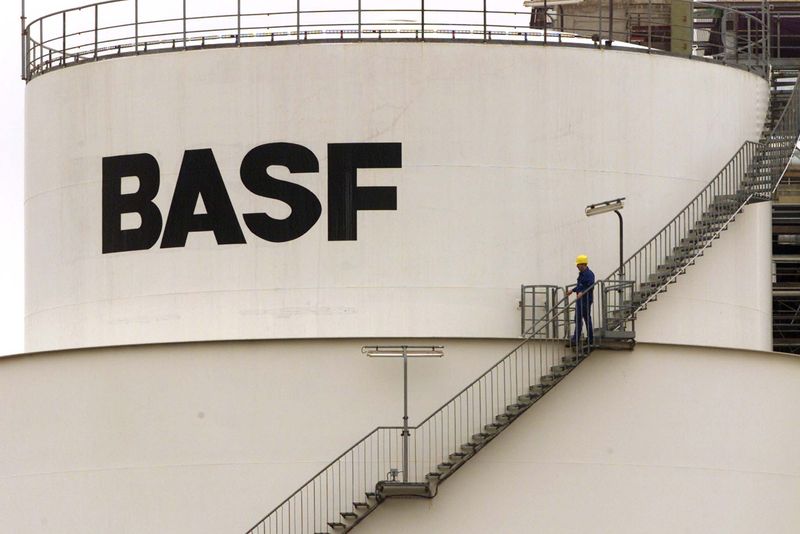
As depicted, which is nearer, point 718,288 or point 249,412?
point 249,412

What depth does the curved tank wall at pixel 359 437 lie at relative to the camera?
36.9m

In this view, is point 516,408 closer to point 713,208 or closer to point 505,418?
point 505,418

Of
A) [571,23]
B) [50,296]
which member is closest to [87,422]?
[50,296]

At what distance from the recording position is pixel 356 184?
38.3m

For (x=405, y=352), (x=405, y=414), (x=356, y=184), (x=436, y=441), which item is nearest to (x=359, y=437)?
(x=405, y=414)

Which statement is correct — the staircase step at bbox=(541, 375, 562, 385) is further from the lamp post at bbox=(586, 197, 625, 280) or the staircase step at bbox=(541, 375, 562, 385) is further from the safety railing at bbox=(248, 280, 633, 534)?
the lamp post at bbox=(586, 197, 625, 280)

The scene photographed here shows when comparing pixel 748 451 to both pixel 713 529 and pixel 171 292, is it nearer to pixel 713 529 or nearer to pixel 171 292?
pixel 713 529

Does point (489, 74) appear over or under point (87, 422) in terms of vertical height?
over

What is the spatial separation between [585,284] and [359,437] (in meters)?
4.75

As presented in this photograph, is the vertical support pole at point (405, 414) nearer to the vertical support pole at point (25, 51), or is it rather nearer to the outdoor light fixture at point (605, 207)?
the outdoor light fixture at point (605, 207)

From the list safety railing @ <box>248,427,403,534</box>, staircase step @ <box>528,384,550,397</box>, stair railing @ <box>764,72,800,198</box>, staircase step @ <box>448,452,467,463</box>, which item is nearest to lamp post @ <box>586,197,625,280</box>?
staircase step @ <box>528,384,550,397</box>

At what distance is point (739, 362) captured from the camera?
38.4 meters

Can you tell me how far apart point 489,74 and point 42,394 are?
9.98 meters

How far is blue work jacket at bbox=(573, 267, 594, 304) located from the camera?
122 feet
